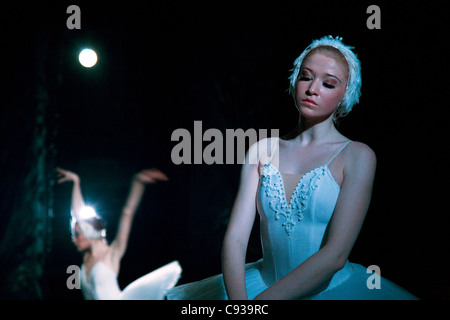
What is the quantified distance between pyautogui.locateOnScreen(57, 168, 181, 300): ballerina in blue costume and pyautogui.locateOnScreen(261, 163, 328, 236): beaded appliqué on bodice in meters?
0.78

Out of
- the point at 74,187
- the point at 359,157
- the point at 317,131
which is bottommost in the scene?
the point at 74,187

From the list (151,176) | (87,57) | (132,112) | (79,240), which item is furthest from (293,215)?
(87,57)

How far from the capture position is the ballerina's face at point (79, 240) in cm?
219

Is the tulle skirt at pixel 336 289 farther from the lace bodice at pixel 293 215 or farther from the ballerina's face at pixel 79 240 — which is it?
the ballerina's face at pixel 79 240

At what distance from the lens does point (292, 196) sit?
1.60 meters

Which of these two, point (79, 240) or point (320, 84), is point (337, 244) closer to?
point (320, 84)

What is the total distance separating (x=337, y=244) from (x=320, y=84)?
630 millimetres

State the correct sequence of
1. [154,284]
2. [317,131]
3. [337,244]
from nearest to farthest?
[337,244]
[317,131]
[154,284]

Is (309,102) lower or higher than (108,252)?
higher

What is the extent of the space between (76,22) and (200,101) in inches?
32.2

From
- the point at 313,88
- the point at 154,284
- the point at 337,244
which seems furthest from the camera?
the point at 154,284

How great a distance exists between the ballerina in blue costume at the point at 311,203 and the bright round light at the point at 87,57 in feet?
3.69

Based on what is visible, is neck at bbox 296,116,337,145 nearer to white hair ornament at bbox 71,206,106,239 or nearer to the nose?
the nose

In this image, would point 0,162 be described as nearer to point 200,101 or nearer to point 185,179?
point 185,179
